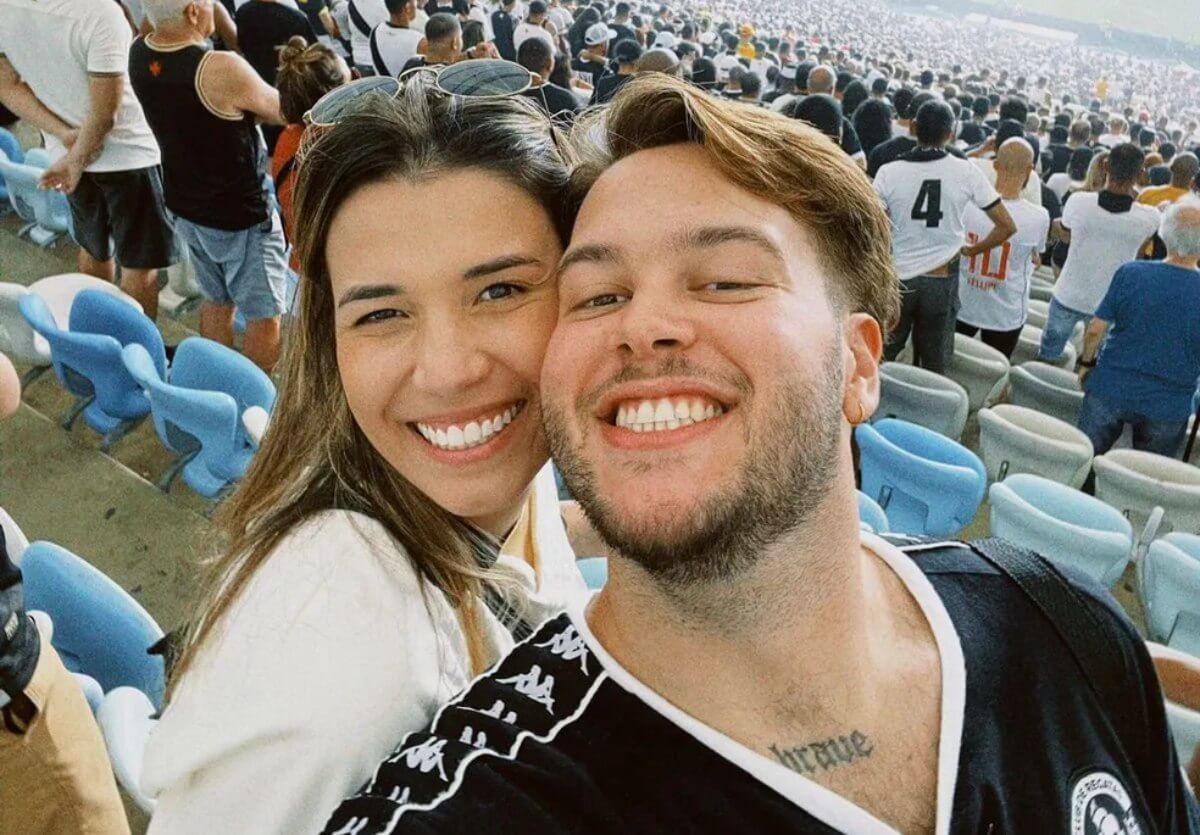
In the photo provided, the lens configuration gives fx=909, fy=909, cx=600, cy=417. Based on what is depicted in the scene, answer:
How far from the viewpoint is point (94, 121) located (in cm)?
373

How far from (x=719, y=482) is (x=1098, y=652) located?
0.56 metres

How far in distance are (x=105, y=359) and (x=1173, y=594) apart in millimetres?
3303

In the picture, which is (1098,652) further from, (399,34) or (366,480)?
(399,34)

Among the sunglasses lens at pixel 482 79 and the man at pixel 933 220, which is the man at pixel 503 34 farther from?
the sunglasses lens at pixel 482 79

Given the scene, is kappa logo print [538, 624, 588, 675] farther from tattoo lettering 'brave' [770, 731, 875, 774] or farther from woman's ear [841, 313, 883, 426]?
woman's ear [841, 313, 883, 426]

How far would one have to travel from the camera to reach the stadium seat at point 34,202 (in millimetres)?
4562

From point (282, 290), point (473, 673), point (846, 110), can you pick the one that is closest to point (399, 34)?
point (282, 290)

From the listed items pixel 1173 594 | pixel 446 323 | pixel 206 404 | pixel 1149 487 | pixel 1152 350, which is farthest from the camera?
pixel 1152 350

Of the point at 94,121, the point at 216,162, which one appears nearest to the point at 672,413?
the point at 216,162

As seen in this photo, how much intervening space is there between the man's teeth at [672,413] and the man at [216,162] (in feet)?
9.80

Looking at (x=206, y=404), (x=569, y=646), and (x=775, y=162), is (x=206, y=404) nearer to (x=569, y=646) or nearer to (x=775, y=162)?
(x=569, y=646)

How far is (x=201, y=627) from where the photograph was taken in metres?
1.08

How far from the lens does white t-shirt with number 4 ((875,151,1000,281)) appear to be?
4.47 meters

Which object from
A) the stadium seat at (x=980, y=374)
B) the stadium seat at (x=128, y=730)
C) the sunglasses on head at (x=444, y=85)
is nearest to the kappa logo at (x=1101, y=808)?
the sunglasses on head at (x=444, y=85)
